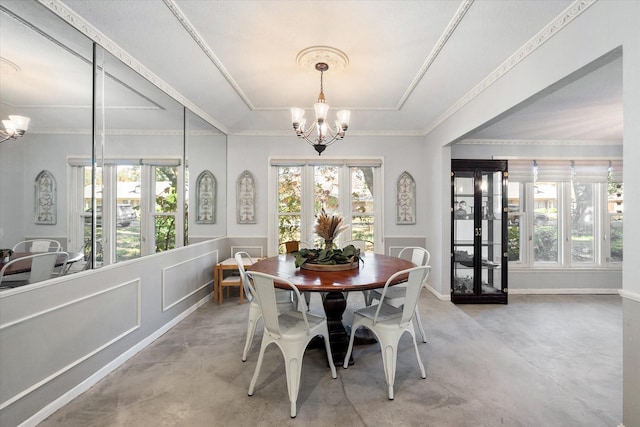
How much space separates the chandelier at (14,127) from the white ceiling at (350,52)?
15 cm

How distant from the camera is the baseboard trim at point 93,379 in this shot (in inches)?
67.9

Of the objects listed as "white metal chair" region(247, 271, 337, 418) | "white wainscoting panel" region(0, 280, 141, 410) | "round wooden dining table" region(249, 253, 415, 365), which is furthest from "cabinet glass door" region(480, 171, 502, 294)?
"white wainscoting panel" region(0, 280, 141, 410)

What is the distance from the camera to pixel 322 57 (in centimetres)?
246

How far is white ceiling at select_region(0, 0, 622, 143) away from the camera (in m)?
1.91

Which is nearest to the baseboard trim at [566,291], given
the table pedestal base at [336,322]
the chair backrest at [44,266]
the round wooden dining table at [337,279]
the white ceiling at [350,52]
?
the white ceiling at [350,52]

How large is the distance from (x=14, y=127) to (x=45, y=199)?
1.62 feet

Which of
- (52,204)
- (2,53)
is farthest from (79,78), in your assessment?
(52,204)

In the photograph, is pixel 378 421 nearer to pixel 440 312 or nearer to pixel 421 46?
pixel 440 312

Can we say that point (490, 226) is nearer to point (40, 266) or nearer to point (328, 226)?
point (328, 226)

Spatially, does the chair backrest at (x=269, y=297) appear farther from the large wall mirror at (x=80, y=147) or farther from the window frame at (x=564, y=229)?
the window frame at (x=564, y=229)

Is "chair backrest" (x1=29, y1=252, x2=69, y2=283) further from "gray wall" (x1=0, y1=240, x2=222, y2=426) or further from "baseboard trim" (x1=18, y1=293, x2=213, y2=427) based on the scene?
"baseboard trim" (x1=18, y1=293, x2=213, y2=427)

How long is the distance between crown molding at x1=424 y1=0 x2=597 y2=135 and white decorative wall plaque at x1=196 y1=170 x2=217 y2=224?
353 cm

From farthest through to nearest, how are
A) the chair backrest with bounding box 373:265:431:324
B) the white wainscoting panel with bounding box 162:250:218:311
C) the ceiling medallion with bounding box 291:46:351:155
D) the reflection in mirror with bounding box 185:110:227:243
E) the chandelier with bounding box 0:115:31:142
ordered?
the reflection in mirror with bounding box 185:110:227:243
the white wainscoting panel with bounding box 162:250:218:311
the ceiling medallion with bounding box 291:46:351:155
the chair backrest with bounding box 373:265:431:324
the chandelier with bounding box 0:115:31:142

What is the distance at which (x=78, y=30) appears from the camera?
78.7 inches
